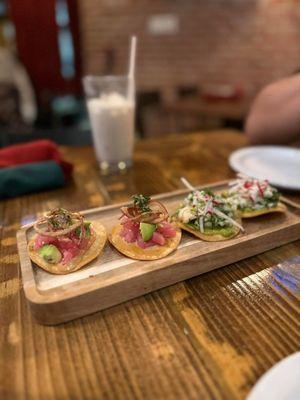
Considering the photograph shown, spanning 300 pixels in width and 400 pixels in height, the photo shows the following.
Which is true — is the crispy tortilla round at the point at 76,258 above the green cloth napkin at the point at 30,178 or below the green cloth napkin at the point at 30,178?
above

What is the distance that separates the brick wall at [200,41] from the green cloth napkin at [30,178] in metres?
3.38

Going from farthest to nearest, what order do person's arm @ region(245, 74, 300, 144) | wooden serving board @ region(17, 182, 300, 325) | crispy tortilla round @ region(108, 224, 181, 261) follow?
1. person's arm @ region(245, 74, 300, 144)
2. crispy tortilla round @ region(108, 224, 181, 261)
3. wooden serving board @ region(17, 182, 300, 325)

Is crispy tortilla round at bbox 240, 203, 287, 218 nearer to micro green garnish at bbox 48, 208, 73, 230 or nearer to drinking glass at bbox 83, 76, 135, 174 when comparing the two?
micro green garnish at bbox 48, 208, 73, 230

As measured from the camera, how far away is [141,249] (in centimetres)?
86

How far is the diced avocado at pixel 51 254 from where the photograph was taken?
0.80m

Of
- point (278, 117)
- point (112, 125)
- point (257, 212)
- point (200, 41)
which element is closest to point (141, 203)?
point (257, 212)

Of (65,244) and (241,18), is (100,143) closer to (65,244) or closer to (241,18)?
(65,244)

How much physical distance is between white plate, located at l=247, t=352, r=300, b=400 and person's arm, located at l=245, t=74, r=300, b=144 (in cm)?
140

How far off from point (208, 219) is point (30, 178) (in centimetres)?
75

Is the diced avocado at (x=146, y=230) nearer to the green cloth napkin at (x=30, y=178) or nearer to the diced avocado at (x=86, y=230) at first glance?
the diced avocado at (x=86, y=230)

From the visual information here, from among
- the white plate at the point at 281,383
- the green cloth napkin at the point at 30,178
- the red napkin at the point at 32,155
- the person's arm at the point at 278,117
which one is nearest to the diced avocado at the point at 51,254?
the white plate at the point at 281,383

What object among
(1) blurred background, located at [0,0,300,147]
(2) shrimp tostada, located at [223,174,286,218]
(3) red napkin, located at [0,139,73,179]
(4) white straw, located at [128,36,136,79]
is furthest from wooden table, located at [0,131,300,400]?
(1) blurred background, located at [0,0,300,147]

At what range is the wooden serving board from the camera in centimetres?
71

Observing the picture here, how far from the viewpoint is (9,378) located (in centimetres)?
60
